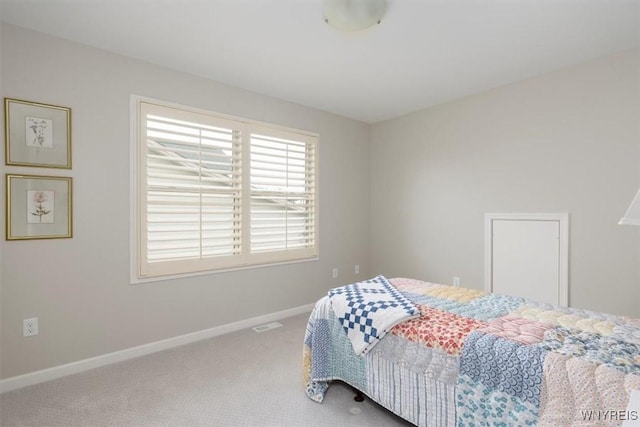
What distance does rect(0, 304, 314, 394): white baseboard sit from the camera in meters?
2.25

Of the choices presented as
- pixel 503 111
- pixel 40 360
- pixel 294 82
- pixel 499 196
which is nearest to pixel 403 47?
pixel 294 82

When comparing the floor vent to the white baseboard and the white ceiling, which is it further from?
the white ceiling

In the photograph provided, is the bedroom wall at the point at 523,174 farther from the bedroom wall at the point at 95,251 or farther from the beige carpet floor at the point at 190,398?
the beige carpet floor at the point at 190,398

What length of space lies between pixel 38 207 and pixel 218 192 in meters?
1.35

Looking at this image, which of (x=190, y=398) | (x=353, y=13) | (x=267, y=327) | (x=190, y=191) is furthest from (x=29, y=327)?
(x=353, y=13)

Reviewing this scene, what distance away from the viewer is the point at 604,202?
8.90 ft

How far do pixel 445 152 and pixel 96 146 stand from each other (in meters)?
3.52

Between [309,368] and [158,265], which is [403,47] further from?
[158,265]

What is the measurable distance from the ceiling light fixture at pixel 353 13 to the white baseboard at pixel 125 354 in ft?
9.38

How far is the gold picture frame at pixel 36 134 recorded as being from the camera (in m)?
2.21

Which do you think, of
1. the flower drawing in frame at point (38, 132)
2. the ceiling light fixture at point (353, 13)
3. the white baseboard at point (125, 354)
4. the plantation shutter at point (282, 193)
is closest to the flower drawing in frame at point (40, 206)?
the flower drawing in frame at point (38, 132)

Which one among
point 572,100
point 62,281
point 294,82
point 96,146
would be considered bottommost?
point 62,281

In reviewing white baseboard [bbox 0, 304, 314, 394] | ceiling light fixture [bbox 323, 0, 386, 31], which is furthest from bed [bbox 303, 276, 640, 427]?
ceiling light fixture [bbox 323, 0, 386, 31]

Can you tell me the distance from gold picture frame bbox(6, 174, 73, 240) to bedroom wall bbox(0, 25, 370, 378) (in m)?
0.05
